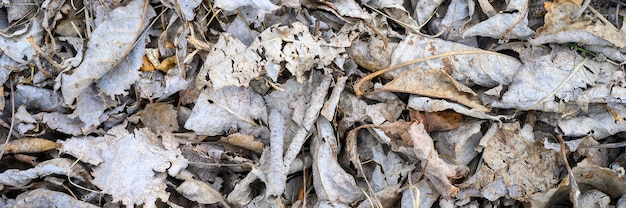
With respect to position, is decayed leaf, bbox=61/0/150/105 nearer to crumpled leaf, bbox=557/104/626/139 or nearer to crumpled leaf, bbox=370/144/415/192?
crumpled leaf, bbox=370/144/415/192

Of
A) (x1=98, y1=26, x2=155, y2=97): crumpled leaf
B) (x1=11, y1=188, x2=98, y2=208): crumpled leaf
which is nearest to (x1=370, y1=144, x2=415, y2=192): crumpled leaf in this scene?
(x1=98, y1=26, x2=155, y2=97): crumpled leaf

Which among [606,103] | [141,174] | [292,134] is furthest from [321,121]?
[606,103]

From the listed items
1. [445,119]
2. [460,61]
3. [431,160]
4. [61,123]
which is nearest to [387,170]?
[431,160]

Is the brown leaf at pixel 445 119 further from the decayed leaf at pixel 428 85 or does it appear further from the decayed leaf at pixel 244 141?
the decayed leaf at pixel 244 141

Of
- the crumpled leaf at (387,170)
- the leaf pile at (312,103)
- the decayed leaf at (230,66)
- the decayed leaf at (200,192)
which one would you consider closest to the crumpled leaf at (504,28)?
the leaf pile at (312,103)

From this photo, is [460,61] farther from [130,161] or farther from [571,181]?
[130,161]

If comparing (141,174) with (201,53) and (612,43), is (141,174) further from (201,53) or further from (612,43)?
(612,43)
